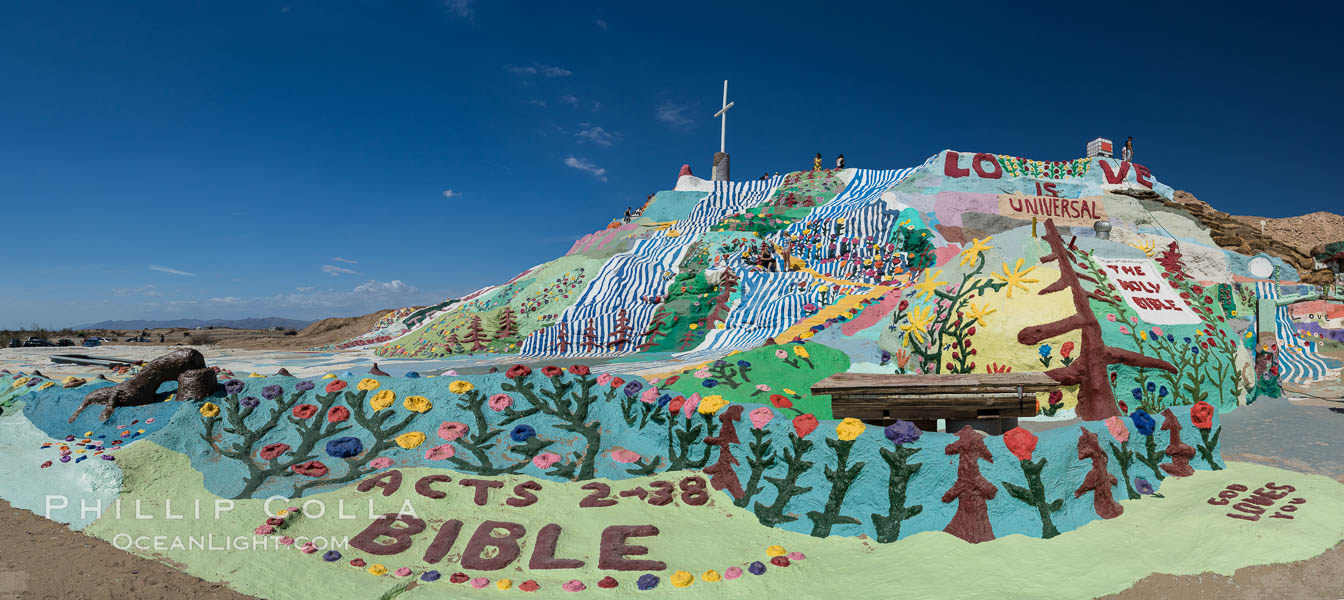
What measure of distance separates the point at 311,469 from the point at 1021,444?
525 cm

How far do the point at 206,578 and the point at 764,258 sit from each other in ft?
59.0

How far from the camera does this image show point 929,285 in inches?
356

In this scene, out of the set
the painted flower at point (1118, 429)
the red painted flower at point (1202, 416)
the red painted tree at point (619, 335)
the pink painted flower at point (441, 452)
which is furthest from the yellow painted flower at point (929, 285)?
the red painted tree at point (619, 335)

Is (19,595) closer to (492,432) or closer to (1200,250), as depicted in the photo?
(492,432)

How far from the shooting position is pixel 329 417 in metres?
5.58

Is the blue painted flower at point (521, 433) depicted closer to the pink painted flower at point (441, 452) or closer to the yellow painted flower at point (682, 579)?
the pink painted flower at point (441, 452)

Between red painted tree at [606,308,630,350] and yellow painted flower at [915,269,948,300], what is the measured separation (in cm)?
916

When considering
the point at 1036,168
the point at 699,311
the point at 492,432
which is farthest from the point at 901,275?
the point at 492,432

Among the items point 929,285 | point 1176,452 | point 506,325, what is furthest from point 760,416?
point 506,325

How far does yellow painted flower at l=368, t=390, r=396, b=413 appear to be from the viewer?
18.4 ft

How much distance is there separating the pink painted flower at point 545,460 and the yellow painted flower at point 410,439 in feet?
3.26

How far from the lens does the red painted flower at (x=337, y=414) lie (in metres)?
5.55

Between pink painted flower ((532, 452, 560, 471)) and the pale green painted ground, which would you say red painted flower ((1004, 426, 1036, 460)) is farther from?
pink painted flower ((532, 452, 560, 471))

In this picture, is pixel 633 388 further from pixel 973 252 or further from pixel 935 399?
pixel 973 252
